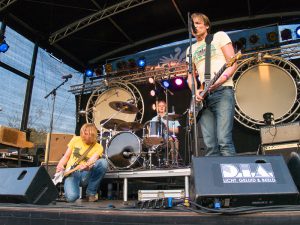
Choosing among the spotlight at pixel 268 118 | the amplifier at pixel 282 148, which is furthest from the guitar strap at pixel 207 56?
the spotlight at pixel 268 118

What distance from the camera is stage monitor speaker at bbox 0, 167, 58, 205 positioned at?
2010mm

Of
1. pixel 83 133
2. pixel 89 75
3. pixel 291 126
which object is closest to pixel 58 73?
pixel 89 75

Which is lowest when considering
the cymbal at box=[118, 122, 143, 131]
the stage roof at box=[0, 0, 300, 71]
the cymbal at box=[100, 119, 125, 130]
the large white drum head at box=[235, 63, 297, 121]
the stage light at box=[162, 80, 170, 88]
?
the cymbal at box=[118, 122, 143, 131]

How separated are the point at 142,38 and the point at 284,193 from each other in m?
7.54

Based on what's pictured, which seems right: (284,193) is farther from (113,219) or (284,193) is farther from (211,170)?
(113,219)

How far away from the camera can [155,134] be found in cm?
564

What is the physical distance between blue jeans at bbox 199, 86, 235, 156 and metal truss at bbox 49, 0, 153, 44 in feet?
14.5

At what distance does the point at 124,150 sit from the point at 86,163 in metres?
1.42

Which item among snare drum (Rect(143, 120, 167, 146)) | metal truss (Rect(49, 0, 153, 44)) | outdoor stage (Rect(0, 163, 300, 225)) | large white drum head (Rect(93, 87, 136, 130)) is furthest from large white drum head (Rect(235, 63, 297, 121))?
outdoor stage (Rect(0, 163, 300, 225))

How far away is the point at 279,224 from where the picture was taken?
3.87 feet

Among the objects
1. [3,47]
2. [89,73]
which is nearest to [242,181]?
[3,47]

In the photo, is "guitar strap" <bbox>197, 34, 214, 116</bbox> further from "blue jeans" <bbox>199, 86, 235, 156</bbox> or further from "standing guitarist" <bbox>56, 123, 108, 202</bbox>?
"standing guitarist" <bbox>56, 123, 108, 202</bbox>

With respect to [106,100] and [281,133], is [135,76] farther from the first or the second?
[281,133]

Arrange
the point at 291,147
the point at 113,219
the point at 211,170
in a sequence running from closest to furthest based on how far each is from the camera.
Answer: the point at 113,219 < the point at 211,170 < the point at 291,147
